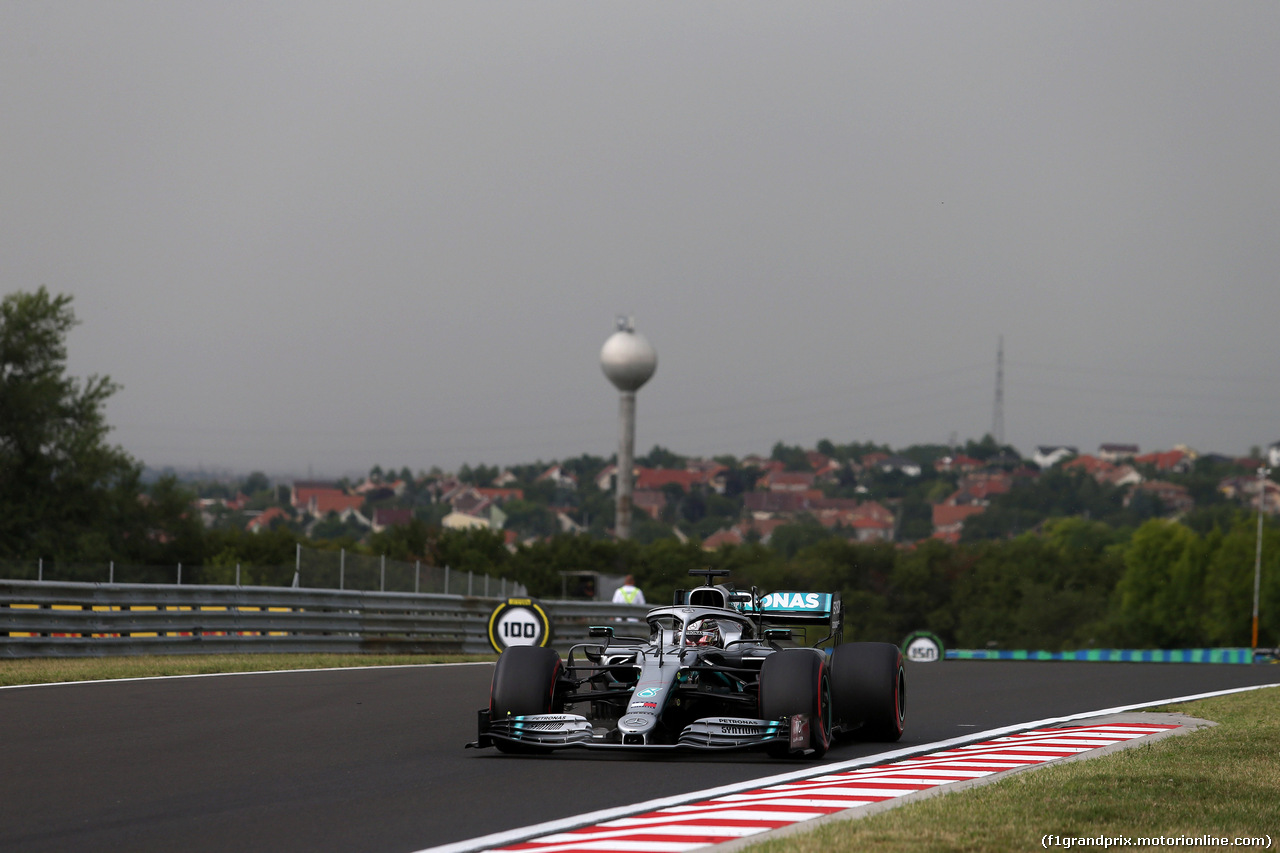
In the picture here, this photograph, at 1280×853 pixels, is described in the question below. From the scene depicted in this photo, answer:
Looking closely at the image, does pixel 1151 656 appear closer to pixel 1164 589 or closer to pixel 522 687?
pixel 522 687

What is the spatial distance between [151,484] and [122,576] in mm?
40239

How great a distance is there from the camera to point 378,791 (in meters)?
Answer: 8.83

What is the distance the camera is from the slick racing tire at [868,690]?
38.6 feet

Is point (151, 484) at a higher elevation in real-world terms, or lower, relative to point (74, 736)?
higher

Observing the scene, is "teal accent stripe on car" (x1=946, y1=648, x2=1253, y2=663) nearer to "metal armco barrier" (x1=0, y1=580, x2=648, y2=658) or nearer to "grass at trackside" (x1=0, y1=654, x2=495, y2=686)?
"metal armco barrier" (x1=0, y1=580, x2=648, y2=658)

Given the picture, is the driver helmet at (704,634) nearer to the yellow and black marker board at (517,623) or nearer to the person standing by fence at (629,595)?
the yellow and black marker board at (517,623)

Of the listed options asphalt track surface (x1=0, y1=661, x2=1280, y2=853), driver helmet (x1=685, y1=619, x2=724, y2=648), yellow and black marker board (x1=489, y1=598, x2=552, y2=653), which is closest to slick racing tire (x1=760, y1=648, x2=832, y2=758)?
asphalt track surface (x1=0, y1=661, x2=1280, y2=853)

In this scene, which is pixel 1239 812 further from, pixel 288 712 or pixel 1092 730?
pixel 288 712

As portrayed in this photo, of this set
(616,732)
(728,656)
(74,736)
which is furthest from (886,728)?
(74,736)

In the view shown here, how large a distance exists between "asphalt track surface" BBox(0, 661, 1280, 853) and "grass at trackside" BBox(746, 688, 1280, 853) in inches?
62.3

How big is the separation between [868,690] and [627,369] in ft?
297

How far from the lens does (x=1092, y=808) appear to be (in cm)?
787

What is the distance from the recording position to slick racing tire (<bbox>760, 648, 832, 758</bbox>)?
1052cm

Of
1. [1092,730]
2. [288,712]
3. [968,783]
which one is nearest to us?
[968,783]
